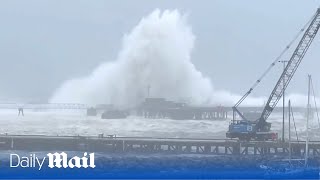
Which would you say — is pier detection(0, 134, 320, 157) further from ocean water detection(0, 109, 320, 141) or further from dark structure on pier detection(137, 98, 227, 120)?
dark structure on pier detection(137, 98, 227, 120)

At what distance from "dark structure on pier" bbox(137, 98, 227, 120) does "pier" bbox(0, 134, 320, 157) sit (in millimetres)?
87389

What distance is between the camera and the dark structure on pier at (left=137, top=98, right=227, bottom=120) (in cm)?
16612

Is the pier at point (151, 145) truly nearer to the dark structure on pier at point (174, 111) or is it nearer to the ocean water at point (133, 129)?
the ocean water at point (133, 129)

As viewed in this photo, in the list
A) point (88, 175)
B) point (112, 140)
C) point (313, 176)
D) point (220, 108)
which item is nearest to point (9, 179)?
point (88, 175)

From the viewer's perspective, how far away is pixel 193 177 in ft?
164

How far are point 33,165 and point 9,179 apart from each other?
941cm

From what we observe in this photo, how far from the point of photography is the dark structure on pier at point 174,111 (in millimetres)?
166125

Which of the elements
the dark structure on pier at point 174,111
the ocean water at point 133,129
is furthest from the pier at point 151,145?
the dark structure on pier at point 174,111

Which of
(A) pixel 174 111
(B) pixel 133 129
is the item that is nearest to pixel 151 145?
(B) pixel 133 129

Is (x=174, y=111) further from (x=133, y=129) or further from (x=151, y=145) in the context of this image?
(x=151, y=145)

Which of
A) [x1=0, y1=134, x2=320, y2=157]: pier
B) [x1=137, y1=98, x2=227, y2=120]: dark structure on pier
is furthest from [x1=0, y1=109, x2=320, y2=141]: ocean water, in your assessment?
[x1=137, y1=98, x2=227, y2=120]: dark structure on pier

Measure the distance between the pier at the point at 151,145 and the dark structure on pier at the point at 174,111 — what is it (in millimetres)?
87389

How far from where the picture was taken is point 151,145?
75.9m

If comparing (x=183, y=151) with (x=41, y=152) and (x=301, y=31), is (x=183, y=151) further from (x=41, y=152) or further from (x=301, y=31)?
(x=301, y=31)
